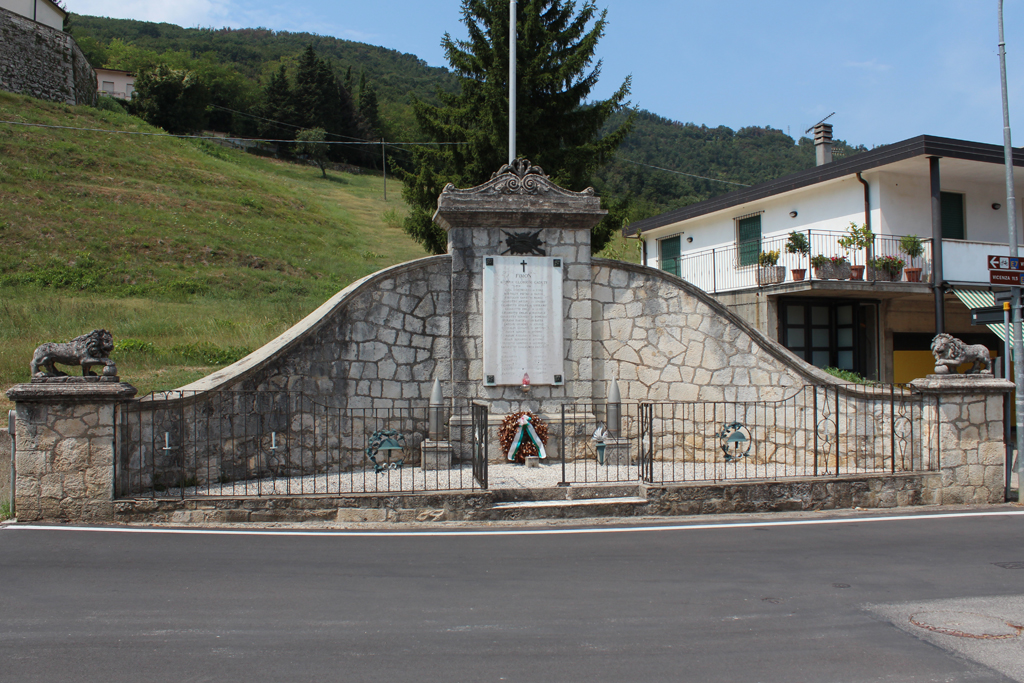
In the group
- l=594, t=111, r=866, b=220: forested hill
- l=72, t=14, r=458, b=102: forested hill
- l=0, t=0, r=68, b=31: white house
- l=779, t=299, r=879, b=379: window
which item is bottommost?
l=779, t=299, r=879, b=379: window

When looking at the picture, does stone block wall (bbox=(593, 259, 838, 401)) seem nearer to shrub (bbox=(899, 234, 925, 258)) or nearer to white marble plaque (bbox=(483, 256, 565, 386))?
white marble plaque (bbox=(483, 256, 565, 386))

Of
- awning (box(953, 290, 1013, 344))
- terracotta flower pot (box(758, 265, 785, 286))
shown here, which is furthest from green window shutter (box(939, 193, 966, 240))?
terracotta flower pot (box(758, 265, 785, 286))

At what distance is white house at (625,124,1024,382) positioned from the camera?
59.2 feet

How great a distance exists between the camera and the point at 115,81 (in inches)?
3115

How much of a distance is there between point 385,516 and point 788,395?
22.5 ft

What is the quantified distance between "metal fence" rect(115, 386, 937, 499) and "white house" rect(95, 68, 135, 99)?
3274 inches

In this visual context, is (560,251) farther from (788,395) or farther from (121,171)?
→ (121,171)

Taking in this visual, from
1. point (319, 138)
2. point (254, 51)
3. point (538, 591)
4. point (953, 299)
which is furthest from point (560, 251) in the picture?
point (254, 51)

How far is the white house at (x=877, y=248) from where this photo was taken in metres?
18.0

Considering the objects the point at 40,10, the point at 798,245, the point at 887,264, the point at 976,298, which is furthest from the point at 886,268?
the point at 40,10

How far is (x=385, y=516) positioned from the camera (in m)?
8.04

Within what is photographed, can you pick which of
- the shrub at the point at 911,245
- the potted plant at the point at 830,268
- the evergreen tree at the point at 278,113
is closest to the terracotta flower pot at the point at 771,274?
the potted plant at the point at 830,268

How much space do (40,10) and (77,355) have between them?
58774 millimetres

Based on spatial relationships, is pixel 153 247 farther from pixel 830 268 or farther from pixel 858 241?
pixel 858 241
